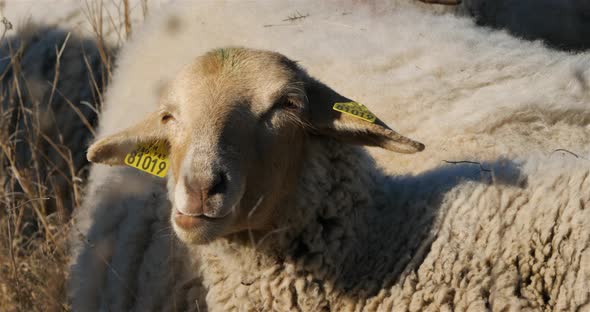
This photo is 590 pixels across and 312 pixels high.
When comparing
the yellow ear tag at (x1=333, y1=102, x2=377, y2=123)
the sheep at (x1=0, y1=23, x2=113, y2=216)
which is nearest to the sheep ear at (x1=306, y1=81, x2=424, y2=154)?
the yellow ear tag at (x1=333, y1=102, x2=377, y2=123)

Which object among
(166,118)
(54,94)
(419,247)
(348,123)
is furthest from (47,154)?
(419,247)

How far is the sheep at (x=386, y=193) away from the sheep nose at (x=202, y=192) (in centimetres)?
3

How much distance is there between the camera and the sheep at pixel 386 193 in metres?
2.54

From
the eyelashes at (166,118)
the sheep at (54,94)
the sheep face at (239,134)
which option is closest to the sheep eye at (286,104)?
the sheep face at (239,134)

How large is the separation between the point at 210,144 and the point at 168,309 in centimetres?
105

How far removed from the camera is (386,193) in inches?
113

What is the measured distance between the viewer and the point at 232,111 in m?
2.52

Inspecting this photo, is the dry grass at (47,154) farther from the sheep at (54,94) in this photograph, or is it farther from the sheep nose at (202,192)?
the sheep nose at (202,192)

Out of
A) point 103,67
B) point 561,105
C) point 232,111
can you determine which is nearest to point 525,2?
point 561,105

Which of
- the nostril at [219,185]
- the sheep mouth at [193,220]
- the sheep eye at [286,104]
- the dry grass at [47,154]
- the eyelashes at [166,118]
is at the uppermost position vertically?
the sheep eye at [286,104]

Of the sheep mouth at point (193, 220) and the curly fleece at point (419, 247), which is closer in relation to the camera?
the sheep mouth at point (193, 220)

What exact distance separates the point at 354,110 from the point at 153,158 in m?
0.74

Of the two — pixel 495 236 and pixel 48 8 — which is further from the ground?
pixel 495 236

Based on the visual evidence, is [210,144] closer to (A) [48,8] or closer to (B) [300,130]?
(B) [300,130]
